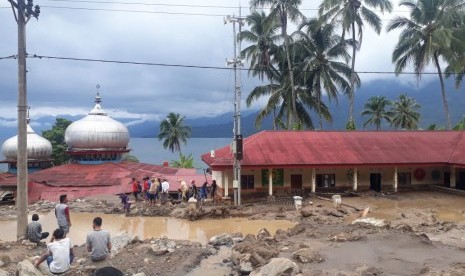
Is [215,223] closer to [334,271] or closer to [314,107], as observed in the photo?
[334,271]

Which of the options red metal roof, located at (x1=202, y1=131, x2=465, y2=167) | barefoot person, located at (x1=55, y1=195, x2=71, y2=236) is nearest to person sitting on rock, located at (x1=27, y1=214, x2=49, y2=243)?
barefoot person, located at (x1=55, y1=195, x2=71, y2=236)

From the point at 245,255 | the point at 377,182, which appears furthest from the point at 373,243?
the point at 377,182

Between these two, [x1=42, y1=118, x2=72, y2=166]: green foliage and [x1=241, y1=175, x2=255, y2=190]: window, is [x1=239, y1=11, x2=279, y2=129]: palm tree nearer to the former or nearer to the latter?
[x1=241, y1=175, x2=255, y2=190]: window

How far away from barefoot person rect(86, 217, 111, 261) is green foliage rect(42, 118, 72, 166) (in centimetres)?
4318

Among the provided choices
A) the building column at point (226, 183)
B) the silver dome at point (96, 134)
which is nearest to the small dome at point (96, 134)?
the silver dome at point (96, 134)

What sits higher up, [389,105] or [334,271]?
[389,105]

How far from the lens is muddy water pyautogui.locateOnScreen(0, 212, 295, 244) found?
1888 centimetres

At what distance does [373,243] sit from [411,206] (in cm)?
1284

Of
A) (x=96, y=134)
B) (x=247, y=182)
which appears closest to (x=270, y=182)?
(x=247, y=182)

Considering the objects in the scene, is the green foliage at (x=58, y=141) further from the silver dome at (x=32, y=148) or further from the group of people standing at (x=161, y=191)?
the group of people standing at (x=161, y=191)

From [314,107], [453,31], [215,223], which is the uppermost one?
[453,31]

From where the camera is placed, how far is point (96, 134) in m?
36.1

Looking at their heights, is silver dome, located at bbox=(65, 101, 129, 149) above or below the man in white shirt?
above

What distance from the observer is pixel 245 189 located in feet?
88.9
